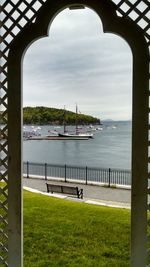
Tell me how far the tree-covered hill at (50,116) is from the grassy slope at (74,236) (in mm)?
32367

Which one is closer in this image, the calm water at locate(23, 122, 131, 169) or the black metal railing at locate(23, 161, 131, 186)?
the black metal railing at locate(23, 161, 131, 186)

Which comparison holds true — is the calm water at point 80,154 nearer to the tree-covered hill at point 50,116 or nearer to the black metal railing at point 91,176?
the black metal railing at point 91,176

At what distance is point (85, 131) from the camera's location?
237 ft

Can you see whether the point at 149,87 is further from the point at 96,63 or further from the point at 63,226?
the point at 96,63

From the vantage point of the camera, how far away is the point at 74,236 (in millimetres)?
4598

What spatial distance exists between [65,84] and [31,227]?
45.2m

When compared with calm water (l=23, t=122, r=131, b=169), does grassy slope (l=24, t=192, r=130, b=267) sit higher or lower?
higher

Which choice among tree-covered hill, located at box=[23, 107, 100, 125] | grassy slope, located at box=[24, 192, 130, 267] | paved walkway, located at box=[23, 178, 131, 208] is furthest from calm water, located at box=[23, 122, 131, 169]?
grassy slope, located at box=[24, 192, 130, 267]

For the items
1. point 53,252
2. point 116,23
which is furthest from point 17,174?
point 53,252

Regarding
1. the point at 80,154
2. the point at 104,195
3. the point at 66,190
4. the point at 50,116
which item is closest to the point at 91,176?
the point at 104,195

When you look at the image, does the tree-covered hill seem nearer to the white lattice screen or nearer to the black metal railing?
the black metal railing

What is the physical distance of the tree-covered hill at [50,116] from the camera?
43734 millimetres

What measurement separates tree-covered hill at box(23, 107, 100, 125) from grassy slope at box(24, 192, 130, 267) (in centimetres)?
3237

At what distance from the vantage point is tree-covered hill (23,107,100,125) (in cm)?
4373
